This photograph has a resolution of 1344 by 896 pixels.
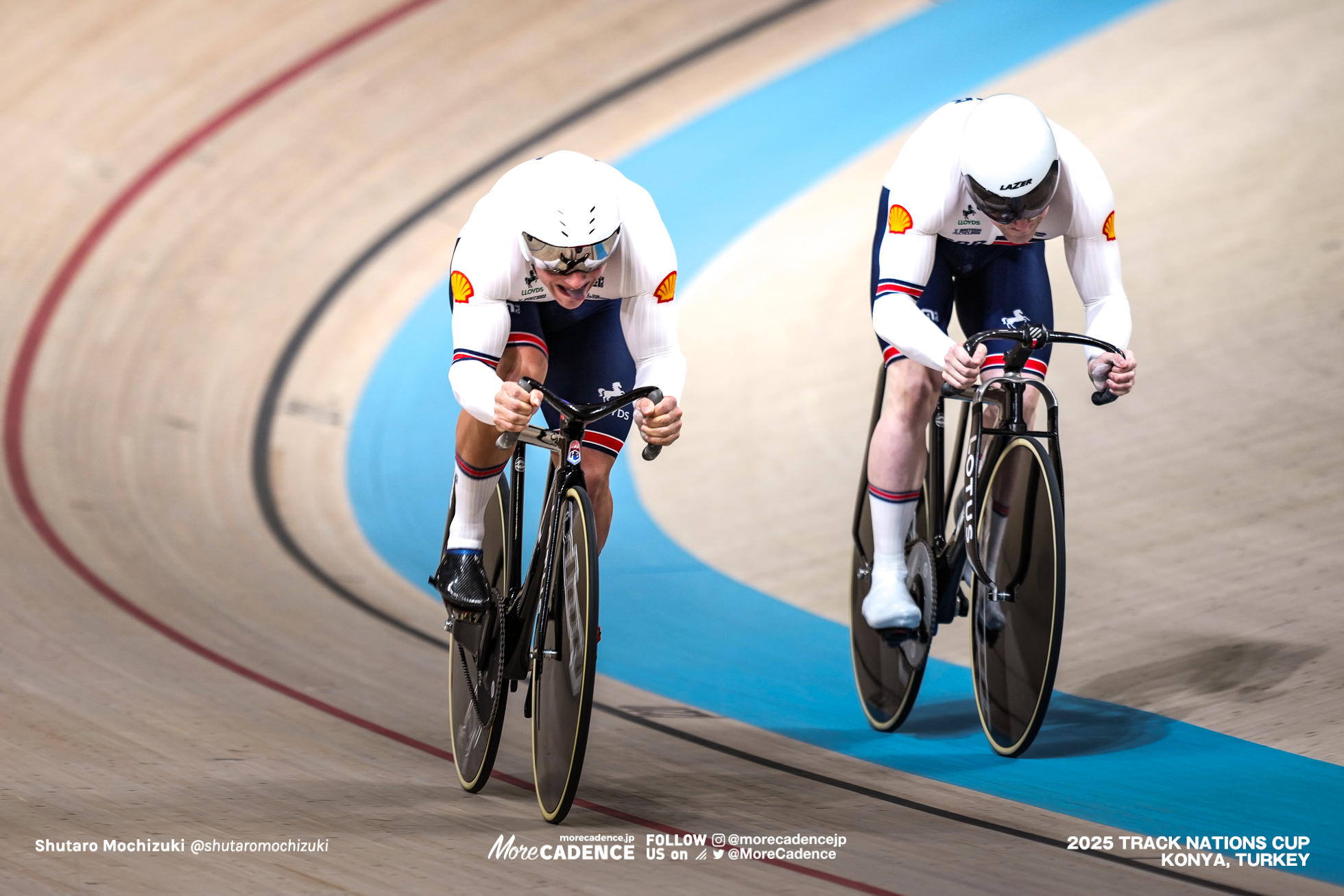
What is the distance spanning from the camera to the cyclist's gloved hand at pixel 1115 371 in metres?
3.18

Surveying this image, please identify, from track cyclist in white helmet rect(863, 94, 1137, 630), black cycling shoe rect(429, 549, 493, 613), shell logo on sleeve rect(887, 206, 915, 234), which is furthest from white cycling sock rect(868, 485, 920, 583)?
black cycling shoe rect(429, 549, 493, 613)

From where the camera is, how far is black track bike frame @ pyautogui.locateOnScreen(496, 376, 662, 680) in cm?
273

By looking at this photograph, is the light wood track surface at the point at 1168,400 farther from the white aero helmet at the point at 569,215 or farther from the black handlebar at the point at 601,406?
the white aero helmet at the point at 569,215

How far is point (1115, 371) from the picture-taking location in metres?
3.19

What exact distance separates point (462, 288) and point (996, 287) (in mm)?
1246

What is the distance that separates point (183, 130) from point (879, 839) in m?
6.20

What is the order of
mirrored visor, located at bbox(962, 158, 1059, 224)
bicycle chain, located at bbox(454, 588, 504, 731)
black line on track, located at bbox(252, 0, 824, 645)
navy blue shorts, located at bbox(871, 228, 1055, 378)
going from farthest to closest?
black line on track, located at bbox(252, 0, 824, 645) → navy blue shorts, located at bbox(871, 228, 1055, 378) → mirrored visor, located at bbox(962, 158, 1059, 224) → bicycle chain, located at bbox(454, 588, 504, 731)

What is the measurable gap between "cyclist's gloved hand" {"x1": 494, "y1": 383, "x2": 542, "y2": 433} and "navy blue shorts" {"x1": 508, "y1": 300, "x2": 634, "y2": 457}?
0.35 meters

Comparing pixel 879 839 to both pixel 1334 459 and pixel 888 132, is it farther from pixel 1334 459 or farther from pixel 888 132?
pixel 888 132

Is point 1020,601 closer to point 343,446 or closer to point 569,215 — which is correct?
point 569,215

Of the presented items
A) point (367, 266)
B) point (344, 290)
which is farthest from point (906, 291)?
point (367, 266)

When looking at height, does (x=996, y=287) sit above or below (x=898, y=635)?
above

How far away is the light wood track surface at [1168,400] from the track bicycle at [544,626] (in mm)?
1557

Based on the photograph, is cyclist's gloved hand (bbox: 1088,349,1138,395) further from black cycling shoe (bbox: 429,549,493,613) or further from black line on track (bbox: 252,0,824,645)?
black line on track (bbox: 252,0,824,645)
